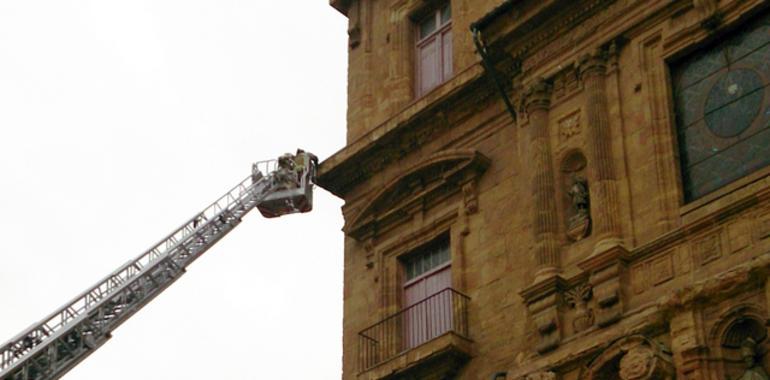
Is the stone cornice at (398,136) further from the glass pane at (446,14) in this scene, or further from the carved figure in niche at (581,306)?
the carved figure in niche at (581,306)

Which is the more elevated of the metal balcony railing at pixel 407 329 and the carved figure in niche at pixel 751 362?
the metal balcony railing at pixel 407 329

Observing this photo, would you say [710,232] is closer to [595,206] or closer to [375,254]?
[595,206]

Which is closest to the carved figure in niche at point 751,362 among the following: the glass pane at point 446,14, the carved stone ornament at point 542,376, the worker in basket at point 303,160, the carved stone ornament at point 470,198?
the carved stone ornament at point 542,376

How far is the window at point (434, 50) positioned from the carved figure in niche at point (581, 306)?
7.97m

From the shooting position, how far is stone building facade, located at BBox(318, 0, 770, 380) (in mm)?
24156

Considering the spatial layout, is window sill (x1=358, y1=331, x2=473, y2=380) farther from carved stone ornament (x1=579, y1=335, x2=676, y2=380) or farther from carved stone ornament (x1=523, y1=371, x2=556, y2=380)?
carved stone ornament (x1=579, y1=335, x2=676, y2=380)

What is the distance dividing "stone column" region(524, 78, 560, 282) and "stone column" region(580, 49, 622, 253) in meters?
0.89

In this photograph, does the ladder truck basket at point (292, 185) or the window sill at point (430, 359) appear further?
the ladder truck basket at point (292, 185)

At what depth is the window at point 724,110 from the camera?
82.2ft

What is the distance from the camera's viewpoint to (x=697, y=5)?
26.6m

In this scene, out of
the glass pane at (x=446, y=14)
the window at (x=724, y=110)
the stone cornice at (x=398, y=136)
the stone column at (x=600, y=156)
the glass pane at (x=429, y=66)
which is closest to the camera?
the window at (x=724, y=110)

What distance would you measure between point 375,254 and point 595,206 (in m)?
6.32

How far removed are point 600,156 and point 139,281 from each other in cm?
1594

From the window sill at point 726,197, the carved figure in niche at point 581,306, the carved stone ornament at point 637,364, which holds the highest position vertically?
the window sill at point 726,197
